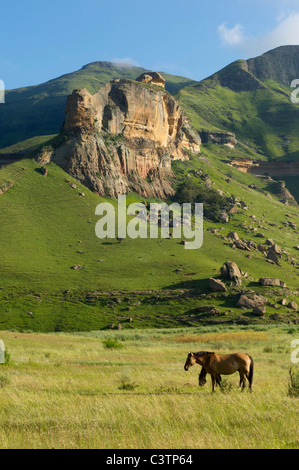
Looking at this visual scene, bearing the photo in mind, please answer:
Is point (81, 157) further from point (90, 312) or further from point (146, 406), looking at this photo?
point (146, 406)

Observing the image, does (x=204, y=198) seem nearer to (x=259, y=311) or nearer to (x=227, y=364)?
(x=259, y=311)

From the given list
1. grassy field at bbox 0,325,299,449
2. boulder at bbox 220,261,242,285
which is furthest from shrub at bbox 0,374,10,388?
boulder at bbox 220,261,242,285

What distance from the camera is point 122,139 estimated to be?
14462 centimetres

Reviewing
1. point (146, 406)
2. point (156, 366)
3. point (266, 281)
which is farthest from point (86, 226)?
point (146, 406)

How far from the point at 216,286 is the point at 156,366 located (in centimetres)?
6499

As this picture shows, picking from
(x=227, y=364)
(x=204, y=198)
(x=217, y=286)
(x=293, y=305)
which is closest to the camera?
(x=227, y=364)

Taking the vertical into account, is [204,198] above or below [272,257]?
above

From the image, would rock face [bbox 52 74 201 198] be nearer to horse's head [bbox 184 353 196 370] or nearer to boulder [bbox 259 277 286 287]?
boulder [bbox 259 277 286 287]

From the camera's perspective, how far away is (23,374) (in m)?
18.2

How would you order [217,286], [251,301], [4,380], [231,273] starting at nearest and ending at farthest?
1. [4,380]
2. [251,301]
3. [217,286]
4. [231,273]

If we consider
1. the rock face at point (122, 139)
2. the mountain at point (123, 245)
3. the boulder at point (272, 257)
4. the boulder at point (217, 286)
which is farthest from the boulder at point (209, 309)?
the rock face at point (122, 139)

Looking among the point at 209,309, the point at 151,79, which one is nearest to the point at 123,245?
the point at 209,309

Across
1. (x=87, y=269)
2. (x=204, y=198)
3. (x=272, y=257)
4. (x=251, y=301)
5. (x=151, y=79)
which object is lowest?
(x=251, y=301)

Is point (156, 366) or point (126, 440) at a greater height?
point (126, 440)
